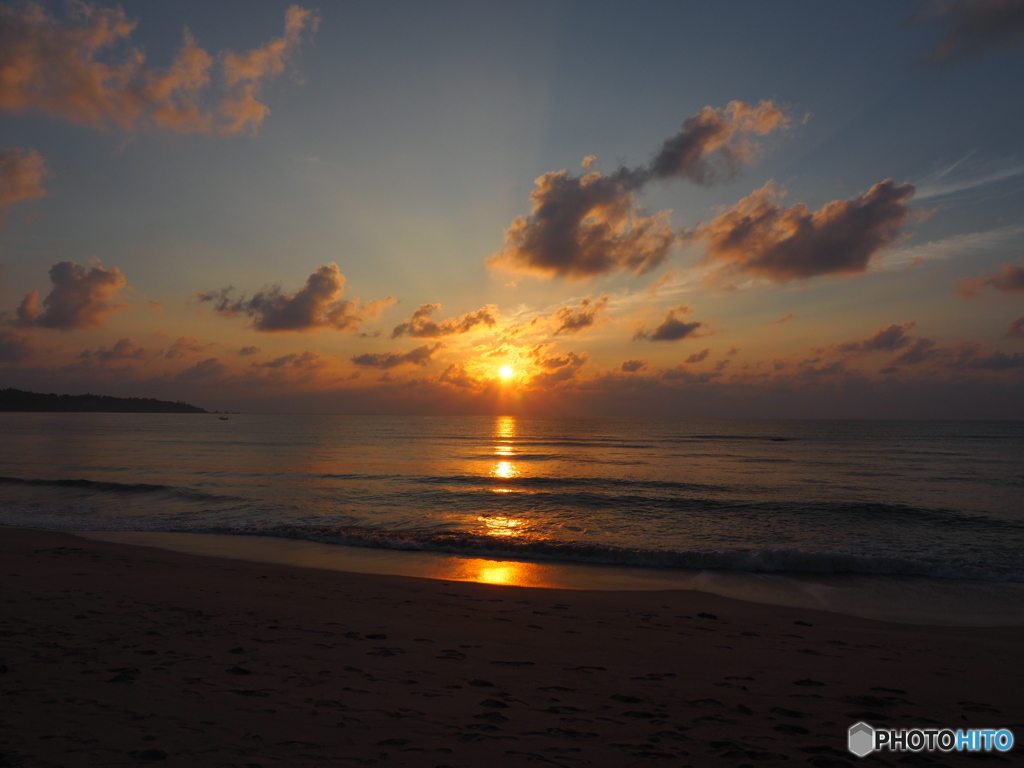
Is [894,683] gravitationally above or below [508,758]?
below

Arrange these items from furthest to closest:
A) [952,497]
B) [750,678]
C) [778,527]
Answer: [952,497]
[778,527]
[750,678]

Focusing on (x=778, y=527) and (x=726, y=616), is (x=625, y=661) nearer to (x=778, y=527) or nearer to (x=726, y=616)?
(x=726, y=616)

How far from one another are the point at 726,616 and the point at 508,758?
23.8ft

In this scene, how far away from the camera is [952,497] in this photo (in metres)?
27.3

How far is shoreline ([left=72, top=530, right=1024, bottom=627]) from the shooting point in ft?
37.9

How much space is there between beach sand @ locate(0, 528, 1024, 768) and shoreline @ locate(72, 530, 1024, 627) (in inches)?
53.2

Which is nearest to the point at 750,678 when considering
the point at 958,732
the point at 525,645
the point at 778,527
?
the point at 958,732

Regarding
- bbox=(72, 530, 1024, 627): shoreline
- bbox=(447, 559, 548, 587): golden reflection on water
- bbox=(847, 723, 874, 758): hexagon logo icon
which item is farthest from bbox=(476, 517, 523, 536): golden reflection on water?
bbox=(847, 723, 874, 758): hexagon logo icon

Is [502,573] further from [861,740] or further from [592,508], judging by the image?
[592,508]

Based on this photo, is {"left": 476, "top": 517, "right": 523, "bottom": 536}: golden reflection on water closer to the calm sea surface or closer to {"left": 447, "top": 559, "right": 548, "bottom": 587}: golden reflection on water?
the calm sea surface

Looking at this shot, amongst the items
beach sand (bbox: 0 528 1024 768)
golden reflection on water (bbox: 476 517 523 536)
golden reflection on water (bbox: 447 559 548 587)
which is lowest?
golden reflection on water (bbox: 476 517 523 536)

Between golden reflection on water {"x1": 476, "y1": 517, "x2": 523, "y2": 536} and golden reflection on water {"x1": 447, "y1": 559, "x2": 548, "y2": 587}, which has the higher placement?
golden reflection on water {"x1": 447, "y1": 559, "x2": 548, "y2": 587}

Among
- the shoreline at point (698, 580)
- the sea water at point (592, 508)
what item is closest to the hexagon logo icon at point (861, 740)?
the shoreline at point (698, 580)

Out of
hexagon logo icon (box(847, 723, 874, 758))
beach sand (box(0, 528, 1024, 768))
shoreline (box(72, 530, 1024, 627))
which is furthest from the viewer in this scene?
shoreline (box(72, 530, 1024, 627))
